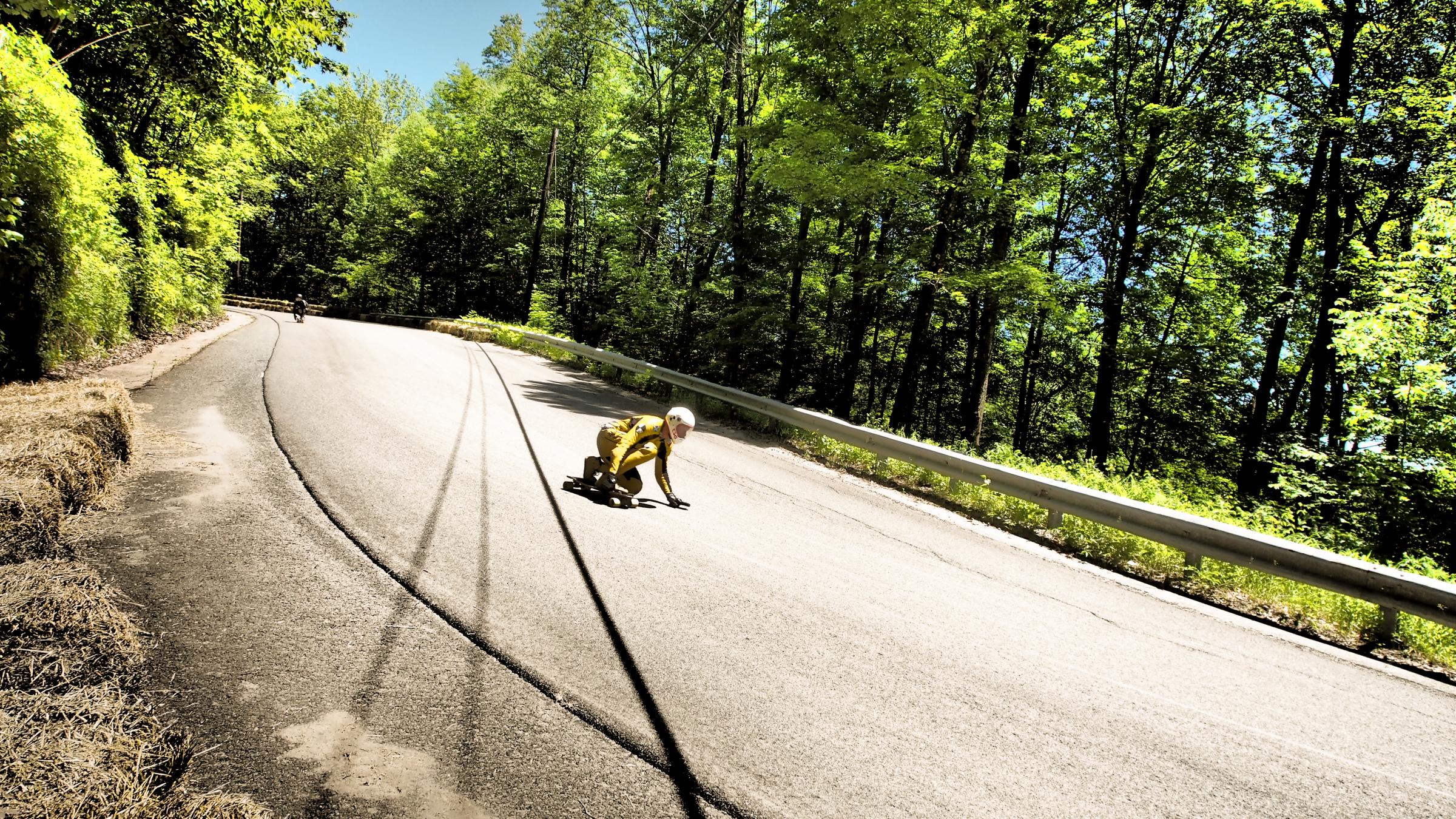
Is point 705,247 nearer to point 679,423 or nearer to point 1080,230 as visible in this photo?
point 1080,230

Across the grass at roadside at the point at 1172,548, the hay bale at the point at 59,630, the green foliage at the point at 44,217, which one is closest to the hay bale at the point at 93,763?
the hay bale at the point at 59,630

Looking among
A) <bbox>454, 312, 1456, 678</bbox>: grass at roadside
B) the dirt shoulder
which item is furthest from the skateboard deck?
<bbox>454, 312, 1456, 678</bbox>: grass at roadside

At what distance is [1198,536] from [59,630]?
8.28 m

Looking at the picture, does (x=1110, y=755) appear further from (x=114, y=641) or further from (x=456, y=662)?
(x=114, y=641)

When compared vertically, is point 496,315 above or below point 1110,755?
above

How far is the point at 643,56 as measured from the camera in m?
23.9

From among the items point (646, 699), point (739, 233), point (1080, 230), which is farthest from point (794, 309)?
point (646, 699)

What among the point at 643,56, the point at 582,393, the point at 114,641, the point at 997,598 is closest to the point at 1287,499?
the point at 997,598

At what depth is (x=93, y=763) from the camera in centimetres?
185

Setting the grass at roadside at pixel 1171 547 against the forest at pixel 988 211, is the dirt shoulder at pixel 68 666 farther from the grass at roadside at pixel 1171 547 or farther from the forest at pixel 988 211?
the grass at roadside at pixel 1171 547

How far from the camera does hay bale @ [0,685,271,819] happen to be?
1.66m

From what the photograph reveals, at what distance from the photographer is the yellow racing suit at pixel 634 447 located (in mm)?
5848

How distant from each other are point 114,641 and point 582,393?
10858 millimetres

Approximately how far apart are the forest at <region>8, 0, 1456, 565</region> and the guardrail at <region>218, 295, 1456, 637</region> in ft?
8.64
